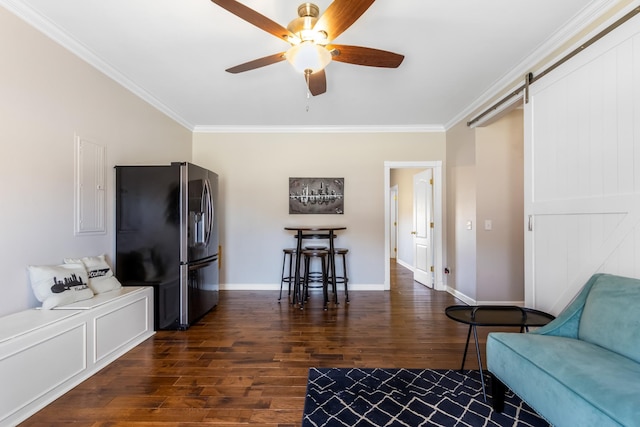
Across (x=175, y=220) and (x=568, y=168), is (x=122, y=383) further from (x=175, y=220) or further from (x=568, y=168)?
(x=568, y=168)

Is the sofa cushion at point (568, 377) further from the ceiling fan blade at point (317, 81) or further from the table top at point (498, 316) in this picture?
the ceiling fan blade at point (317, 81)

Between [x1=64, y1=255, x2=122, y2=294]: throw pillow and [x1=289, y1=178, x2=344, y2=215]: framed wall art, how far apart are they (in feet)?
8.41

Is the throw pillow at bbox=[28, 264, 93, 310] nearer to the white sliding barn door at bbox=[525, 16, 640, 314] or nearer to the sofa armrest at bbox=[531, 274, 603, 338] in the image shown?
the sofa armrest at bbox=[531, 274, 603, 338]

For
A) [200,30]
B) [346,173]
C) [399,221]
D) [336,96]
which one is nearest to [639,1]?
[336,96]

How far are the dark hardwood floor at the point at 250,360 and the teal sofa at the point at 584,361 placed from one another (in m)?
0.77

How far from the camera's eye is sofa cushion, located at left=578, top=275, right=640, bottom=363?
146cm

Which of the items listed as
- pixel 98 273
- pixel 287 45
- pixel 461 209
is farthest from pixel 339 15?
pixel 461 209

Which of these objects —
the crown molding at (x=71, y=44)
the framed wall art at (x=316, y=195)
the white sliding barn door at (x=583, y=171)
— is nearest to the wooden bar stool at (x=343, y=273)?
the framed wall art at (x=316, y=195)

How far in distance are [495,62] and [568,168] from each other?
4.16 ft

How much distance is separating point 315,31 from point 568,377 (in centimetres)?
224

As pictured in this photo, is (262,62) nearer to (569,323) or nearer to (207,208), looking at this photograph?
(207,208)

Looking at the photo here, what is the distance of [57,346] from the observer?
1.91 meters

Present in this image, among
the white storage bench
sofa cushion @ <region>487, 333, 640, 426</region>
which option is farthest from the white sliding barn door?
the white storage bench

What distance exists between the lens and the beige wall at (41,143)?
6.67 ft
